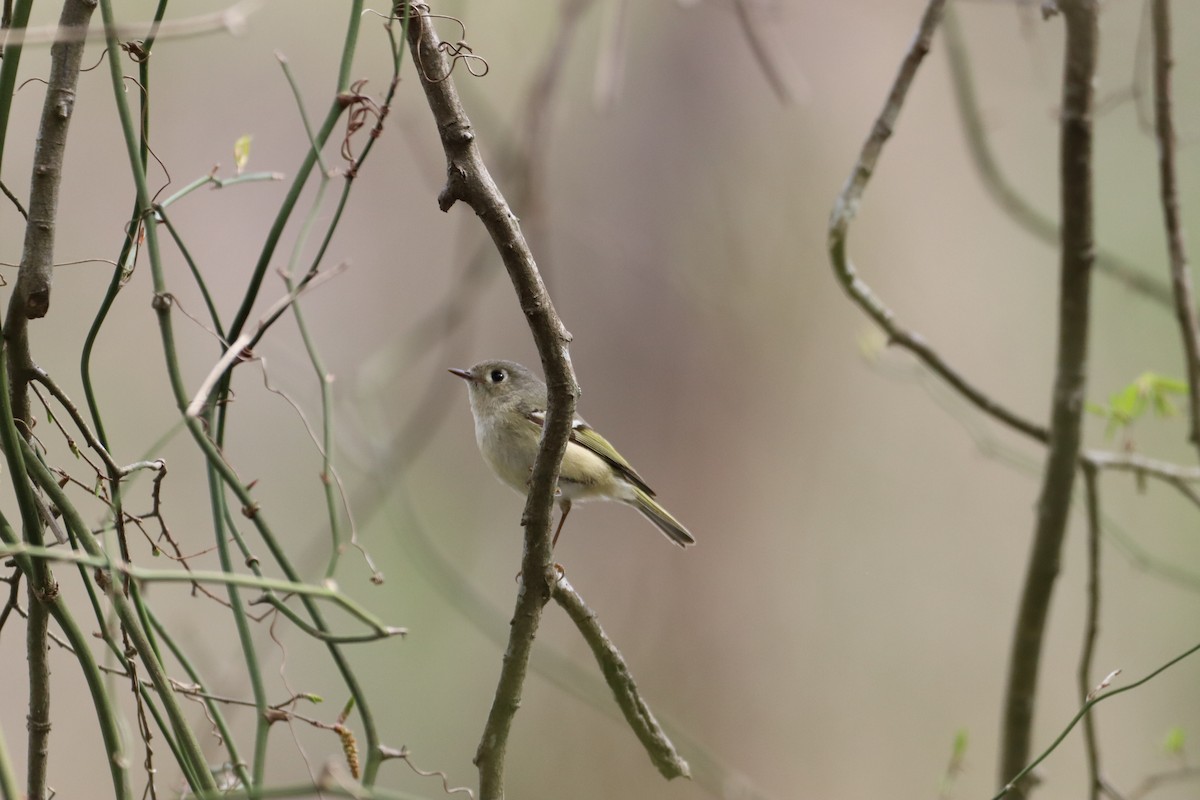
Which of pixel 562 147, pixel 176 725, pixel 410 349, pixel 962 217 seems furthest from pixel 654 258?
pixel 176 725

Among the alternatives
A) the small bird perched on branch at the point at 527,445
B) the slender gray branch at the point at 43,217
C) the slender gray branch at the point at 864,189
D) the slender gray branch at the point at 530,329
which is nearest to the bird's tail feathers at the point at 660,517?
the small bird perched on branch at the point at 527,445

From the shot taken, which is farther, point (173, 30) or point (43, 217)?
point (43, 217)

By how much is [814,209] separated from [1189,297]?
2.60 meters

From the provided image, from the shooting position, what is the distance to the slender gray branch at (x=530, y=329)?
0.92 metres

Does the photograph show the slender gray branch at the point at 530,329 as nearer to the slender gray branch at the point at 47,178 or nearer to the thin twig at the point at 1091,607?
the slender gray branch at the point at 47,178

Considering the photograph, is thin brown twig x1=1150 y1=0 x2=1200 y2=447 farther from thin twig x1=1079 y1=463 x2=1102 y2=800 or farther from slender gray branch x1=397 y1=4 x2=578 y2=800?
slender gray branch x1=397 y1=4 x2=578 y2=800

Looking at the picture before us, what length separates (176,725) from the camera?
921 mm

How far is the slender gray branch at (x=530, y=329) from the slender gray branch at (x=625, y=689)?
9 centimetres

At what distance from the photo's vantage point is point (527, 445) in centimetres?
242

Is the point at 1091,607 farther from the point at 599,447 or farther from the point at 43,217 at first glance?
the point at 43,217

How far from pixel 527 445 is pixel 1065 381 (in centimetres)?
115

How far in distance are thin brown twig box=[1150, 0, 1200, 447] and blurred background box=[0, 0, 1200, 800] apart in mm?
1975

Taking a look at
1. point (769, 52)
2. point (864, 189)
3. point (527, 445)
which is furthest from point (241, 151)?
point (769, 52)

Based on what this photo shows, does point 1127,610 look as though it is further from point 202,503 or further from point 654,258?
point 202,503
